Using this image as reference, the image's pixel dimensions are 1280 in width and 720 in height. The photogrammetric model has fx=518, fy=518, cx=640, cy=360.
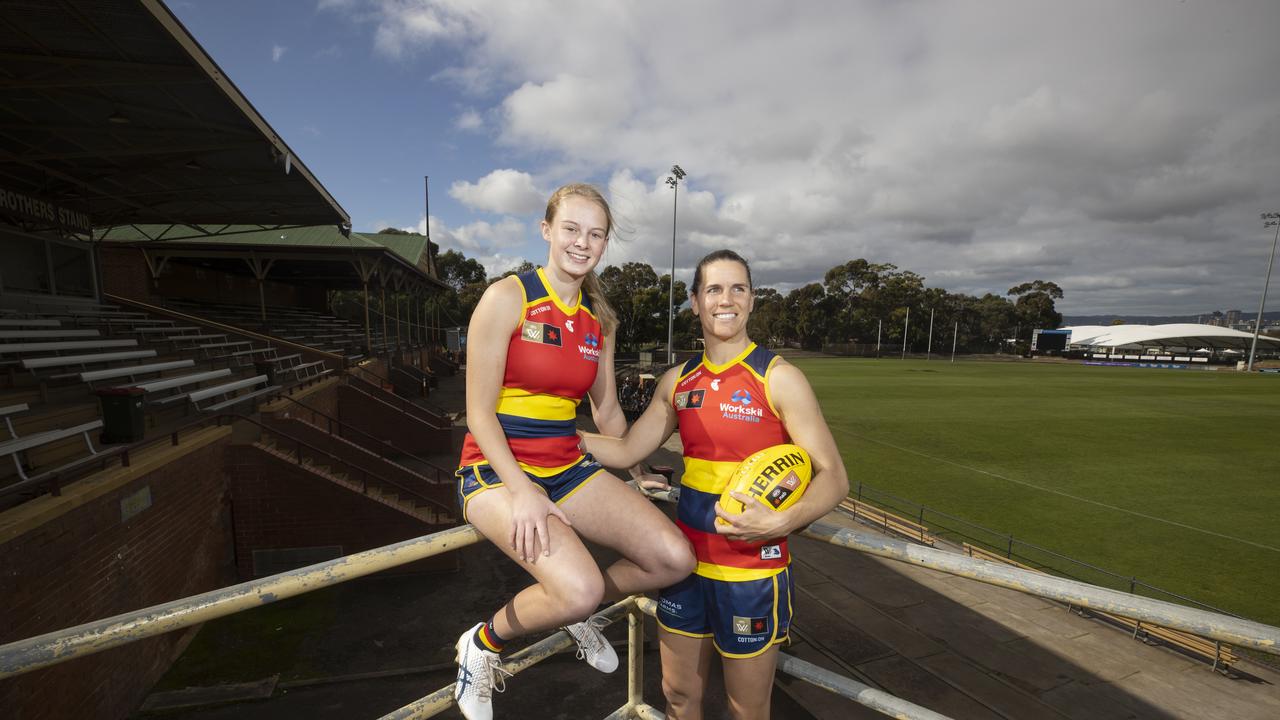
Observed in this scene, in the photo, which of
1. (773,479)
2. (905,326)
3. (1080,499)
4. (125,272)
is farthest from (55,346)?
(905,326)

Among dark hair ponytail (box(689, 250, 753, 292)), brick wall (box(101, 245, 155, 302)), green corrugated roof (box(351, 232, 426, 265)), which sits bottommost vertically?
dark hair ponytail (box(689, 250, 753, 292))

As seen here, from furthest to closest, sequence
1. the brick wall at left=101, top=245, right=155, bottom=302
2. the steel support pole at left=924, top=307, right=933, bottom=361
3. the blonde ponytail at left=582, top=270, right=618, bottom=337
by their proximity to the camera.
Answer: the steel support pole at left=924, top=307, right=933, bottom=361 < the brick wall at left=101, top=245, right=155, bottom=302 < the blonde ponytail at left=582, top=270, right=618, bottom=337

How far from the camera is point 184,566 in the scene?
7148 mm

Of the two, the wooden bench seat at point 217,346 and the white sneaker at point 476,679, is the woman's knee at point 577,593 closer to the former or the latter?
the white sneaker at point 476,679

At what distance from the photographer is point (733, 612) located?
2.12 meters

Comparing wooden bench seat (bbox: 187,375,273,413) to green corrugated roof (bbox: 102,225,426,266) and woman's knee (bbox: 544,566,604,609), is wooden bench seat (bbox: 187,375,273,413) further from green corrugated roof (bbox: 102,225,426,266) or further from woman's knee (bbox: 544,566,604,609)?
green corrugated roof (bbox: 102,225,426,266)

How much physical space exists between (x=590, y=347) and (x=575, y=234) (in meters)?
0.51

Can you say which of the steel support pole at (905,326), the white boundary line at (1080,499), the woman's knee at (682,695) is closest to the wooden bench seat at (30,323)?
the woman's knee at (682,695)

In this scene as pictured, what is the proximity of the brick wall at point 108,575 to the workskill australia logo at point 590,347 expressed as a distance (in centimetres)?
563

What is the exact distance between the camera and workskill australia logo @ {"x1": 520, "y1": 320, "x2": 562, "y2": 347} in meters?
2.16

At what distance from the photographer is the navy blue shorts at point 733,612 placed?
212cm

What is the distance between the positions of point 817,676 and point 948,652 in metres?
7.93

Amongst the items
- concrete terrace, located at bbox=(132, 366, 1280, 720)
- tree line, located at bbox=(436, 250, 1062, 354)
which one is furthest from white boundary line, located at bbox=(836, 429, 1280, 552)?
tree line, located at bbox=(436, 250, 1062, 354)

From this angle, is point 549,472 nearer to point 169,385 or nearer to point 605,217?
point 605,217
